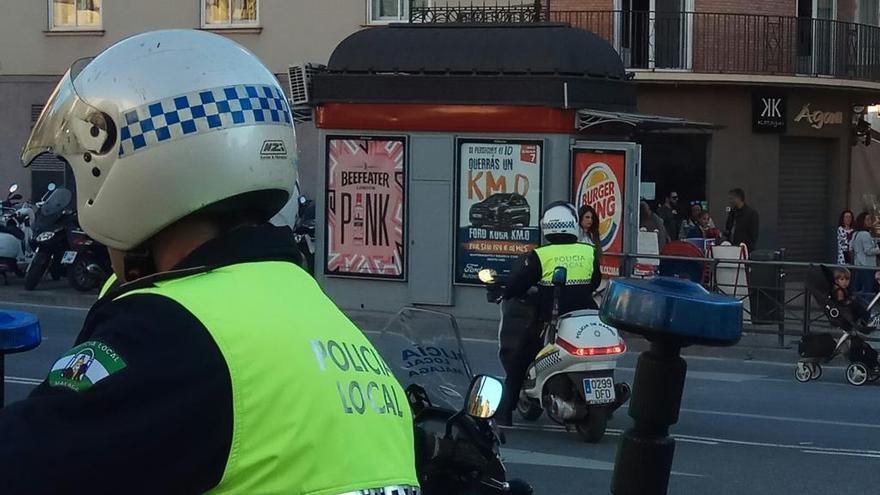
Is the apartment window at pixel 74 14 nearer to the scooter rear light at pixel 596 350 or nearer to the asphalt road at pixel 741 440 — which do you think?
the asphalt road at pixel 741 440

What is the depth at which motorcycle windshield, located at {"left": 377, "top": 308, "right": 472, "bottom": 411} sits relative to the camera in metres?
4.54

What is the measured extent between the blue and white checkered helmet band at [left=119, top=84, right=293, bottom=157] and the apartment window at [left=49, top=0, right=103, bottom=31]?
28522 millimetres

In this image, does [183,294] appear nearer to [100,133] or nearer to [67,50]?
[100,133]

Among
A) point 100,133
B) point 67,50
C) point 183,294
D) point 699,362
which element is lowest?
point 699,362

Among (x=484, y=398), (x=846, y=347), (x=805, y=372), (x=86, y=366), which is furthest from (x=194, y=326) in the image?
(x=846, y=347)

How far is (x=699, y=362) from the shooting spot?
15.5 meters

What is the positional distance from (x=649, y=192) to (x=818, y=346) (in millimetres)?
12225

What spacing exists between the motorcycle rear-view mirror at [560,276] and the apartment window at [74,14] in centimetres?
2146

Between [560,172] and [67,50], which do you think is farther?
[67,50]

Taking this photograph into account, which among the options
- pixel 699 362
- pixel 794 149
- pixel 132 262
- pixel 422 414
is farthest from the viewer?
pixel 794 149

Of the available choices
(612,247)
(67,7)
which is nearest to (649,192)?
(612,247)

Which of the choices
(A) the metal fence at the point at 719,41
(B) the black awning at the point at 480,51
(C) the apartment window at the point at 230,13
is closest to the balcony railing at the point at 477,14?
(A) the metal fence at the point at 719,41

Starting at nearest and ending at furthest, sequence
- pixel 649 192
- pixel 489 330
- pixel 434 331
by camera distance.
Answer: pixel 434 331
pixel 489 330
pixel 649 192

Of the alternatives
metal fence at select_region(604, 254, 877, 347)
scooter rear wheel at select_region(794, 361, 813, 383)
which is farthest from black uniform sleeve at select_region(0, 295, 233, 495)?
metal fence at select_region(604, 254, 877, 347)
